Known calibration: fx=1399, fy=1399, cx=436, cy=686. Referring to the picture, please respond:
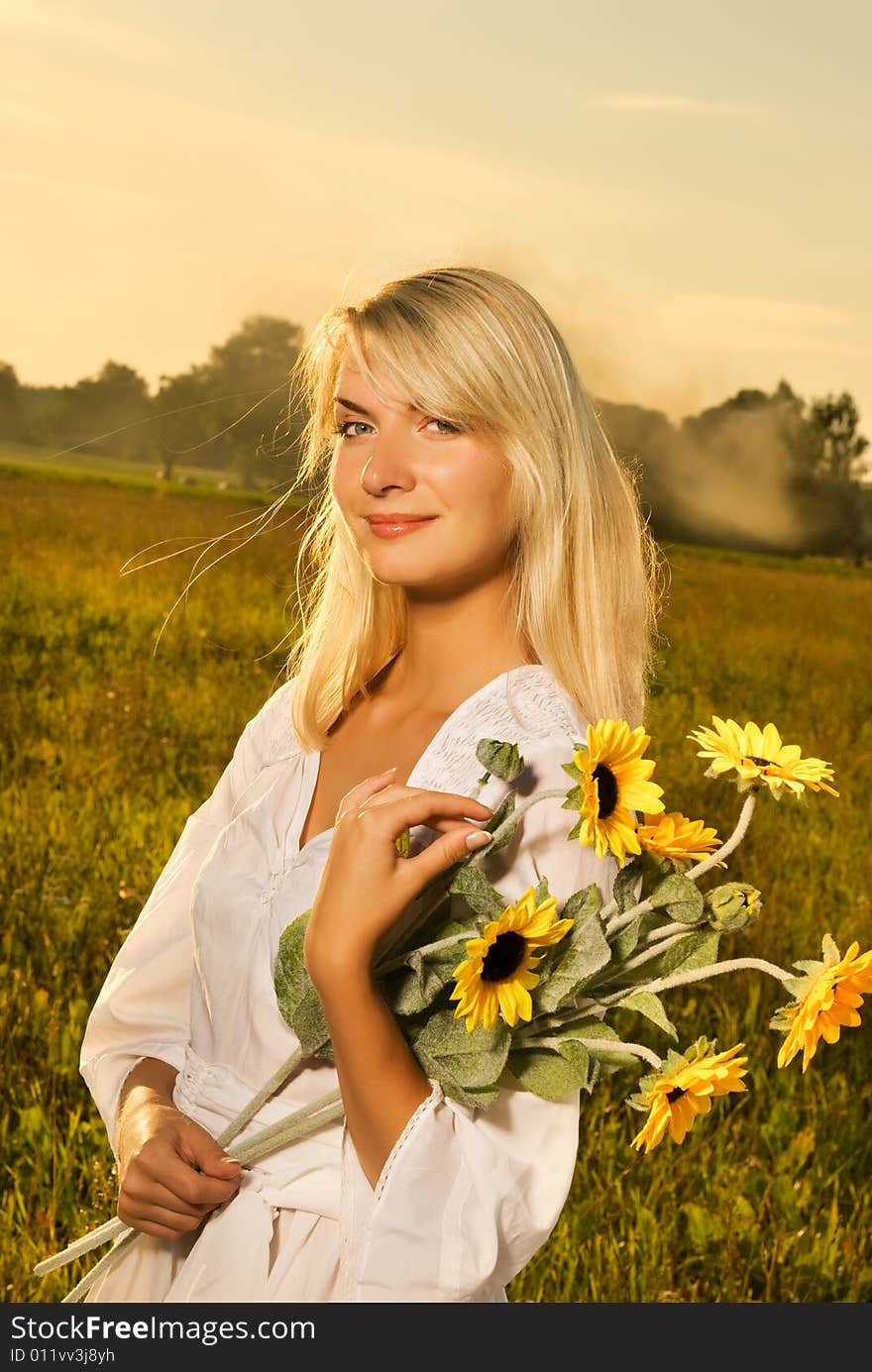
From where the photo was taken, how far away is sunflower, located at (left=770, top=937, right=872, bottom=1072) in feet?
4.07

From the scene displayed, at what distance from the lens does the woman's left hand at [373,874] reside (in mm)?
1282

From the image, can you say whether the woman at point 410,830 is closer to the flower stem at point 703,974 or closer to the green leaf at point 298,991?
the green leaf at point 298,991

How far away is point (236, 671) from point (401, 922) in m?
5.02

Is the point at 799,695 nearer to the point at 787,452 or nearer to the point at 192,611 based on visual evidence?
the point at 192,611

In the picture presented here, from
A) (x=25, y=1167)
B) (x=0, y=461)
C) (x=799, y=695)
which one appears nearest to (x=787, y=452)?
(x=799, y=695)

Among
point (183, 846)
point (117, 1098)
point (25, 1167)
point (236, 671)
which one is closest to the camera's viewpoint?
point (117, 1098)

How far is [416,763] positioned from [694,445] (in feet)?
26.3

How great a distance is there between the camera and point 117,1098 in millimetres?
1880

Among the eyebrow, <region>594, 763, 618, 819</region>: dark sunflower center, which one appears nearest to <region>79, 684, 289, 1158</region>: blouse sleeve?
the eyebrow

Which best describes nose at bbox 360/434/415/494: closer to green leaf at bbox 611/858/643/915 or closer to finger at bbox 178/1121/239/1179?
green leaf at bbox 611/858/643/915

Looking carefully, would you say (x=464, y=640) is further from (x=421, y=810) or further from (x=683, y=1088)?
(x=683, y=1088)

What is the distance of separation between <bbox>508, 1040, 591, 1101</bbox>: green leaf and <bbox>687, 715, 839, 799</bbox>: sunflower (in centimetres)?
30

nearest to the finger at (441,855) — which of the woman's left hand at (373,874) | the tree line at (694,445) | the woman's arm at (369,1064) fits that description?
the woman's left hand at (373,874)

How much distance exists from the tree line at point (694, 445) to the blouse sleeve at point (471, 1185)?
525cm
